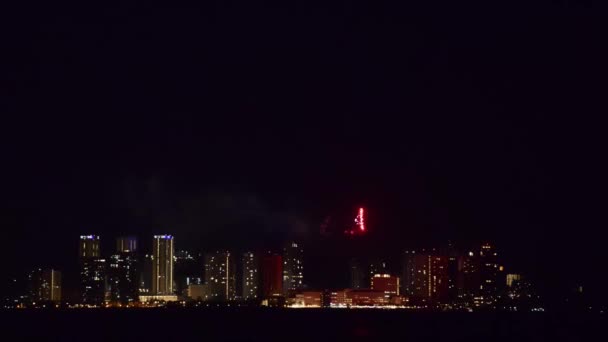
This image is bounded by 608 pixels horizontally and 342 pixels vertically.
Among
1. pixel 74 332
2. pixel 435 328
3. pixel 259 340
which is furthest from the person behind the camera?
pixel 435 328

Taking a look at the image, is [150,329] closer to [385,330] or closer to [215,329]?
[215,329]

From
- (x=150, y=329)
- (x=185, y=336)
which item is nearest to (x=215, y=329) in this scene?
(x=150, y=329)

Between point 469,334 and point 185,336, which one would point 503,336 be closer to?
point 469,334

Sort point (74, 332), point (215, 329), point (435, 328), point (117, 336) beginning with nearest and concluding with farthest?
point (117, 336), point (74, 332), point (215, 329), point (435, 328)

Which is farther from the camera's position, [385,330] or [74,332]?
[385,330]

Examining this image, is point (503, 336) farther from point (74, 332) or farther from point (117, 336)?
point (74, 332)

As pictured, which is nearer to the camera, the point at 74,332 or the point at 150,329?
the point at 74,332

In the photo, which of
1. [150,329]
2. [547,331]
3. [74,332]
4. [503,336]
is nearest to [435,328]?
[547,331]

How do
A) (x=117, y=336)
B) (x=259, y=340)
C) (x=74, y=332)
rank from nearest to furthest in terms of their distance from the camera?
(x=259, y=340), (x=117, y=336), (x=74, y=332)

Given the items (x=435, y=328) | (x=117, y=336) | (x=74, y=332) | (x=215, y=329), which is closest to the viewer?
(x=117, y=336)
